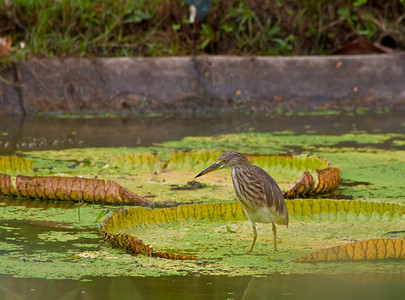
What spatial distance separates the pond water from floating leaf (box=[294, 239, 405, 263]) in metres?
0.12

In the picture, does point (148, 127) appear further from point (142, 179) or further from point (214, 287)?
point (214, 287)

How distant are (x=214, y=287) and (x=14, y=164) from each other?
2.14 m

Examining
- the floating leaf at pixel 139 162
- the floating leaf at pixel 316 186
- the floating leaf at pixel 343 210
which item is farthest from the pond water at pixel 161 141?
the floating leaf at pixel 316 186

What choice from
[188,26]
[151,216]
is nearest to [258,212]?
[151,216]

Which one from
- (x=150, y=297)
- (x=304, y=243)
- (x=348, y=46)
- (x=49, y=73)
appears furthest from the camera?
(x=348, y=46)

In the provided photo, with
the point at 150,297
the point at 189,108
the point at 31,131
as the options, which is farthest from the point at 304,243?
the point at 189,108

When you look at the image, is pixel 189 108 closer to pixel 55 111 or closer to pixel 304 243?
pixel 55 111

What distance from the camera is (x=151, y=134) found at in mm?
5816

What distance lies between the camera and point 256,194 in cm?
272

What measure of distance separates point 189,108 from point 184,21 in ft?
3.76

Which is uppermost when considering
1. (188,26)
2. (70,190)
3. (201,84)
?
(188,26)

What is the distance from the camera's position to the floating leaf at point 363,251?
2420 millimetres

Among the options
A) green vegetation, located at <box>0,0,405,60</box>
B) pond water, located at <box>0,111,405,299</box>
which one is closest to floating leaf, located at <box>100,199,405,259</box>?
pond water, located at <box>0,111,405,299</box>

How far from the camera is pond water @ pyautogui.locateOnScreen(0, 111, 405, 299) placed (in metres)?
2.12
